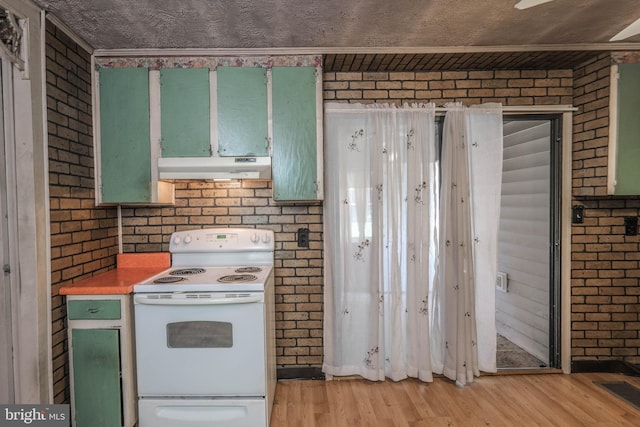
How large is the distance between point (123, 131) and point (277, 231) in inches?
51.4

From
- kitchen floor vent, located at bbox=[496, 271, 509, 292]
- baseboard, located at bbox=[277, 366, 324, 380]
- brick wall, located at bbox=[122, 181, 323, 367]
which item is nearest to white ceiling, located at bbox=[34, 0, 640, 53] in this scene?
brick wall, located at bbox=[122, 181, 323, 367]

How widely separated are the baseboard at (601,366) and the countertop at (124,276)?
3349 millimetres

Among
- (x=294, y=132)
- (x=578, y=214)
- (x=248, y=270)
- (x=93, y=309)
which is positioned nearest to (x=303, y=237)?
(x=248, y=270)

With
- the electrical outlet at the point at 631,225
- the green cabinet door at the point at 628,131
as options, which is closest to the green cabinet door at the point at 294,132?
the green cabinet door at the point at 628,131

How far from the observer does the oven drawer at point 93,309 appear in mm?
2027

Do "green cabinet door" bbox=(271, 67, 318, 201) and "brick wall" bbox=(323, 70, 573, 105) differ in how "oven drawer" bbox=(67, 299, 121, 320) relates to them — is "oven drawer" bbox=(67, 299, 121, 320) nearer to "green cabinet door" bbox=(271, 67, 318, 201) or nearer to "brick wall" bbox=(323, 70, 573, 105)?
"green cabinet door" bbox=(271, 67, 318, 201)

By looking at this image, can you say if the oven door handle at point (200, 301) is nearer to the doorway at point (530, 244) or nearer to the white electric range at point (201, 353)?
the white electric range at point (201, 353)

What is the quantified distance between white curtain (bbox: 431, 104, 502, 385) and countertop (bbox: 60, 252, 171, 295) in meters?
2.13

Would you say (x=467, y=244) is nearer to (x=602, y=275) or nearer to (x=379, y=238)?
(x=379, y=238)

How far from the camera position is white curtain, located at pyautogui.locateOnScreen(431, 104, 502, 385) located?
2641 millimetres

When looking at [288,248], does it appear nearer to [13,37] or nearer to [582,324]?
[13,37]

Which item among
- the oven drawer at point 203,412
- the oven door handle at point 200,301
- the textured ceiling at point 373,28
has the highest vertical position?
the textured ceiling at point 373,28

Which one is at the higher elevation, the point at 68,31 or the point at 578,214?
the point at 68,31

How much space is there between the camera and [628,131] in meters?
2.48
